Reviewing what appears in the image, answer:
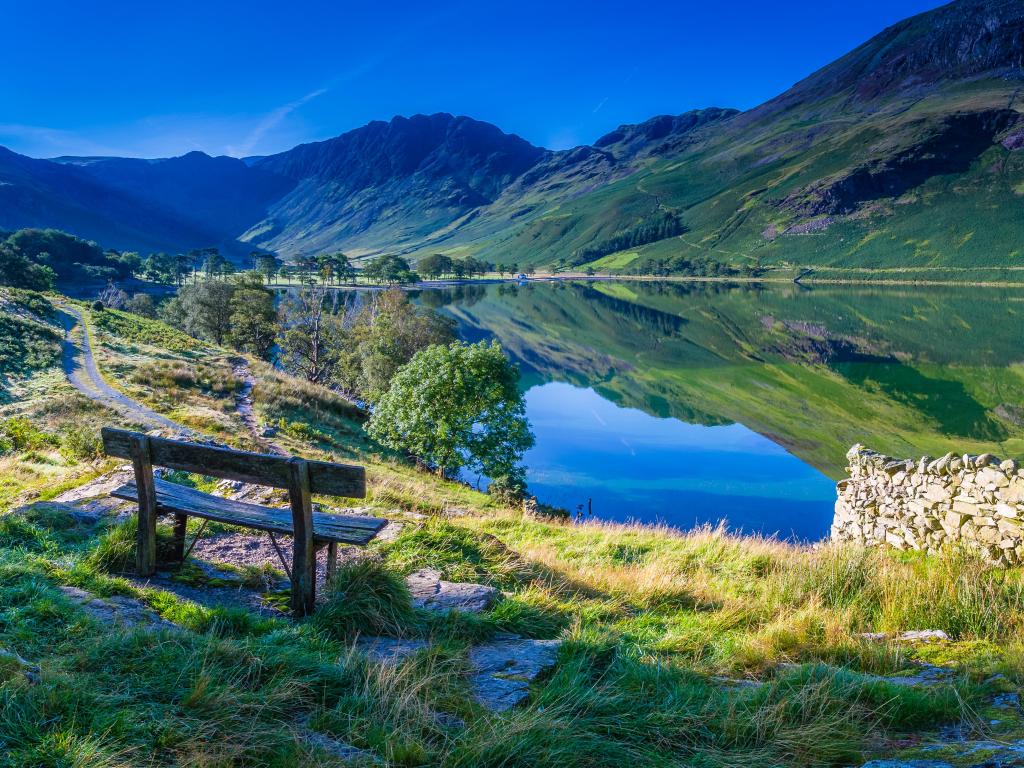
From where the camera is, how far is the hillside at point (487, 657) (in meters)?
3.96

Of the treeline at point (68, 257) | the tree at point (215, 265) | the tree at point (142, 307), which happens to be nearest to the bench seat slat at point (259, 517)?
the tree at point (142, 307)

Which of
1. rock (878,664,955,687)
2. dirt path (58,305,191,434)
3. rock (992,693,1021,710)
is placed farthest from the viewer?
dirt path (58,305,191,434)

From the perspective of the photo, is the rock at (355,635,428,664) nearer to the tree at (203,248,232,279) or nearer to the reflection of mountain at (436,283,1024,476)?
the reflection of mountain at (436,283,1024,476)

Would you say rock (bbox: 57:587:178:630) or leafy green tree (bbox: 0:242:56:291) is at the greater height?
leafy green tree (bbox: 0:242:56:291)

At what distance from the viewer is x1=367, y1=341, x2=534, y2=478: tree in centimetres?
2770

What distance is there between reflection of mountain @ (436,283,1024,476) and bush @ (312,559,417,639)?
38.5 metres

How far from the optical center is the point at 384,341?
151 feet

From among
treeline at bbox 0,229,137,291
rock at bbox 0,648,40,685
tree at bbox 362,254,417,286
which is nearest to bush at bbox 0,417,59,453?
rock at bbox 0,648,40,685

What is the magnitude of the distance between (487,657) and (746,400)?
5711 cm

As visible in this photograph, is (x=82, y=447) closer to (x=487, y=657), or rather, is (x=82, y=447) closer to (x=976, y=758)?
(x=487, y=657)

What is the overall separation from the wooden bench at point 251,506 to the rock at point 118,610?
3.62ft

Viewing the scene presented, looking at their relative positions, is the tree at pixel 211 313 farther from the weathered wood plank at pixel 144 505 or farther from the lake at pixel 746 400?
the weathered wood plank at pixel 144 505

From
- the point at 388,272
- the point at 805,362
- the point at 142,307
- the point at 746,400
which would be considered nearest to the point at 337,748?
the point at 746,400

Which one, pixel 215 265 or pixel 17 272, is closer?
pixel 17 272
